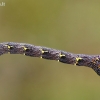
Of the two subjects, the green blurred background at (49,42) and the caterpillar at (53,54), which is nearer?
the caterpillar at (53,54)

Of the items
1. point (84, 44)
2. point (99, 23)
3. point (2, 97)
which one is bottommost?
point (2, 97)

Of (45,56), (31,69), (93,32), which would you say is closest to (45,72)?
(31,69)

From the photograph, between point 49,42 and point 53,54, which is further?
point 49,42

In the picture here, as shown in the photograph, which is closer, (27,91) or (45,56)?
(45,56)

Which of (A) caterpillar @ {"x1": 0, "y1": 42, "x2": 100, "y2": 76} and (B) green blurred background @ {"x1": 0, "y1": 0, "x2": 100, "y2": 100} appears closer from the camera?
(A) caterpillar @ {"x1": 0, "y1": 42, "x2": 100, "y2": 76}

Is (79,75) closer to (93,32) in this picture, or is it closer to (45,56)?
(93,32)

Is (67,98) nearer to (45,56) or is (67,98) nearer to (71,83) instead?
(71,83)

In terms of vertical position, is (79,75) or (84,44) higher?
(84,44)
